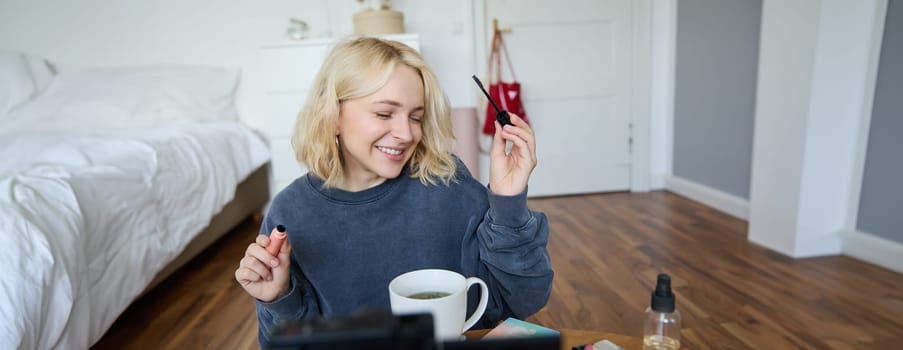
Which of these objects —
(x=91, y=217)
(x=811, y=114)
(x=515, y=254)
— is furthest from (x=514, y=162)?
(x=811, y=114)

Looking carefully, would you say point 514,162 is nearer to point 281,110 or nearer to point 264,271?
point 264,271

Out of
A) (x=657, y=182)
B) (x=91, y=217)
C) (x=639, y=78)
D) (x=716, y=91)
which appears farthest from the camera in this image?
(x=657, y=182)

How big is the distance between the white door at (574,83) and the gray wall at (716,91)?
324 millimetres

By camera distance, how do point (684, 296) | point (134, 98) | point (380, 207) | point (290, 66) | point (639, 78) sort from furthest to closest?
1. point (639, 78)
2. point (134, 98)
3. point (290, 66)
4. point (684, 296)
5. point (380, 207)

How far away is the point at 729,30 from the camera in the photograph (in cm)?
272

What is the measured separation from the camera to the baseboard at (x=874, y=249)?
190cm

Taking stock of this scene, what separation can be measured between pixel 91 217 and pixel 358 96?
3.54 feet

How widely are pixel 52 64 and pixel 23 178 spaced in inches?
86.4

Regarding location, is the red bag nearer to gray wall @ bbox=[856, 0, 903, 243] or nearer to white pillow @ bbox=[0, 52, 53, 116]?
gray wall @ bbox=[856, 0, 903, 243]

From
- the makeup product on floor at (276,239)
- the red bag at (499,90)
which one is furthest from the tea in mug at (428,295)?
the red bag at (499,90)

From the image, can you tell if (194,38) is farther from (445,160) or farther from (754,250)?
(754,250)

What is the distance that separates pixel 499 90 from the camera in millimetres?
3078

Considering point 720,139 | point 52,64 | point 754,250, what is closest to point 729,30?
point 720,139

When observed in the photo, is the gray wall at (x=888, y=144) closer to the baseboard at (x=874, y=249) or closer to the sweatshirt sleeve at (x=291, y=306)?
the baseboard at (x=874, y=249)
